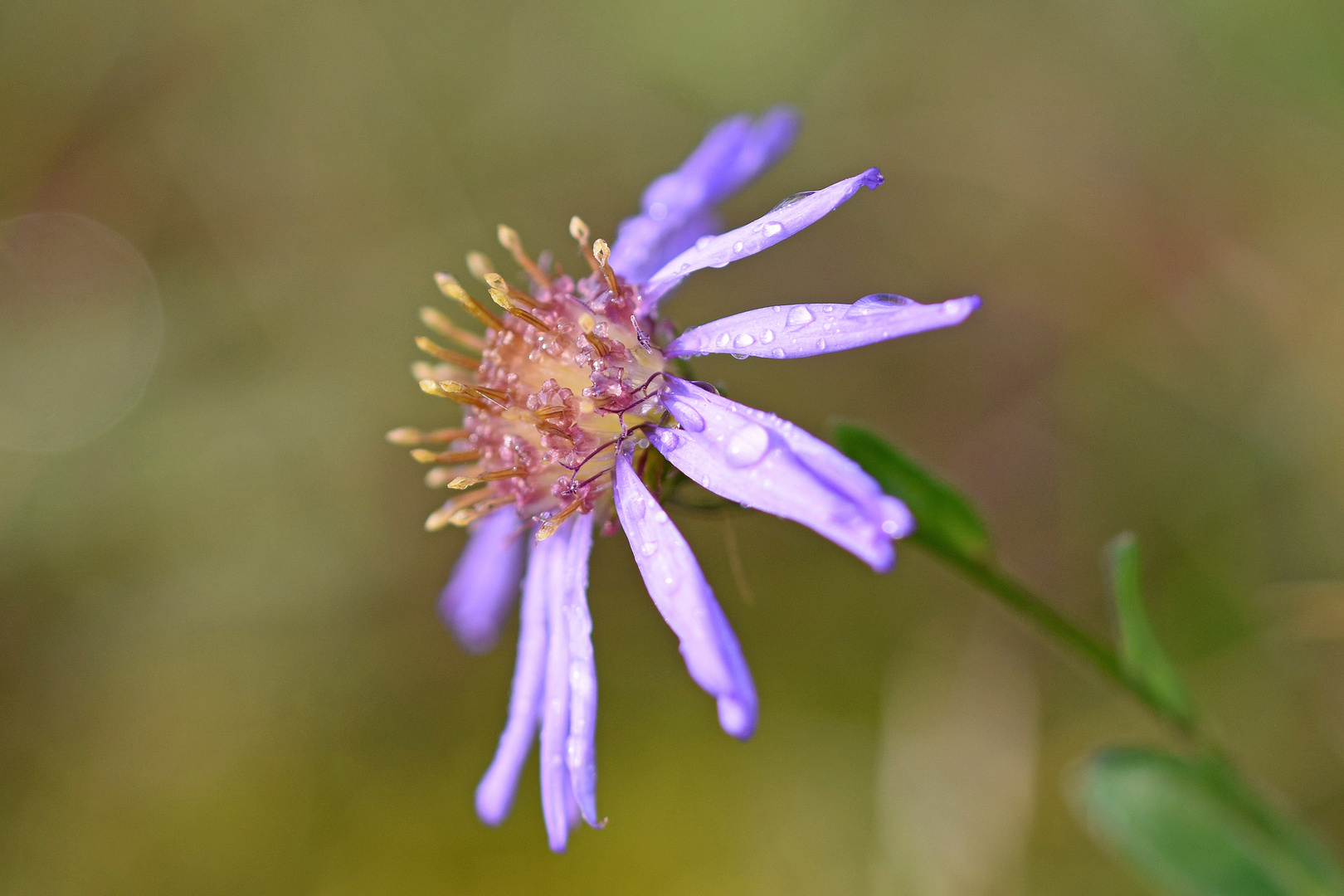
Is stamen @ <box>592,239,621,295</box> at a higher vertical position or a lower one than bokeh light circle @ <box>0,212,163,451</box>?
lower

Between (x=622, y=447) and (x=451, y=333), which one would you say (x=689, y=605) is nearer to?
(x=622, y=447)

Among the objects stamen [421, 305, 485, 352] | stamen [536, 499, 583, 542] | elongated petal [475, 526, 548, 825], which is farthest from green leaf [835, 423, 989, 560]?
stamen [421, 305, 485, 352]

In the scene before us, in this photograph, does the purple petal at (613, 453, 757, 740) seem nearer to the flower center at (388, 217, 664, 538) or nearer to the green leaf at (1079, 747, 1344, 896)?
the flower center at (388, 217, 664, 538)

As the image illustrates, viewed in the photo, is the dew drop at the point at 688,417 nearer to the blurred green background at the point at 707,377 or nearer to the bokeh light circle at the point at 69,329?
the blurred green background at the point at 707,377

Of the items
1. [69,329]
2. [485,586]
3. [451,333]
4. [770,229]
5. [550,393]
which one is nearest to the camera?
[770,229]

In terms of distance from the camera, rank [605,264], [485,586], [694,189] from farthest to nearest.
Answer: [485,586], [694,189], [605,264]

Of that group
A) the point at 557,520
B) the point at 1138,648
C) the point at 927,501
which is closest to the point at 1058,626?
the point at 1138,648
